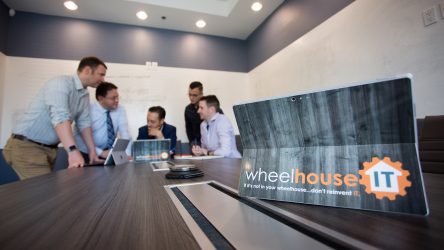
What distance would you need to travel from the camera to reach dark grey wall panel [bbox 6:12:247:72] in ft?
8.92

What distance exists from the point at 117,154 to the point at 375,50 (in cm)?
224

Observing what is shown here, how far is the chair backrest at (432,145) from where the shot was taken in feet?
3.41

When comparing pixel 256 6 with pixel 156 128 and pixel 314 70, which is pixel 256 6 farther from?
pixel 156 128

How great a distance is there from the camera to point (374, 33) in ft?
5.80

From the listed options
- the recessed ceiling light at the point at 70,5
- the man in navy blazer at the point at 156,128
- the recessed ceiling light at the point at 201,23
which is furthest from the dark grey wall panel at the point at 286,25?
the recessed ceiling light at the point at 70,5

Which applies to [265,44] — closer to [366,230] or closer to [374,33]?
[374,33]

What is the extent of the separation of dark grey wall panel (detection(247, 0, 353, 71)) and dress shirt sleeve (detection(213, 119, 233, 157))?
155 centimetres

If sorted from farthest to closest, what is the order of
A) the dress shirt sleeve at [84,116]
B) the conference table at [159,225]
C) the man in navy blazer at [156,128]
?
the man in navy blazer at [156,128] → the dress shirt sleeve at [84,116] → the conference table at [159,225]

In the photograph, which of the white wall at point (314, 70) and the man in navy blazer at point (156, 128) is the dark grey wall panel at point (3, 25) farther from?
the man in navy blazer at point (156, 128)

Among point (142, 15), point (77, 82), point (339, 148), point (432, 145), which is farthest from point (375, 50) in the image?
point (142, 15)

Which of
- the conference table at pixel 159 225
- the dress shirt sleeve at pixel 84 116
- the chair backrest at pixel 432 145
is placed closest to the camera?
the conference table at pixel 159 225

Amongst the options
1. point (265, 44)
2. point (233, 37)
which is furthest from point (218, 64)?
point (265, 44)

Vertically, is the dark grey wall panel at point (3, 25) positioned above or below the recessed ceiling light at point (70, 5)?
below

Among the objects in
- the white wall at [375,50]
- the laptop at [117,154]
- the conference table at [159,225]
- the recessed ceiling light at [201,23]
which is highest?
the recessed ceiling light at [201,23]
